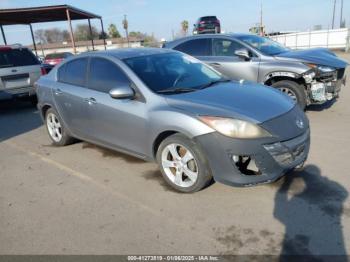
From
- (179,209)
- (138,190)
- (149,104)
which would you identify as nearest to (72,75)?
(149,104)

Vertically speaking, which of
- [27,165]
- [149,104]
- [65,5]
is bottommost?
[27,165]

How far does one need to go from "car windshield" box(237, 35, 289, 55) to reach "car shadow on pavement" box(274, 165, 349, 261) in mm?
3808

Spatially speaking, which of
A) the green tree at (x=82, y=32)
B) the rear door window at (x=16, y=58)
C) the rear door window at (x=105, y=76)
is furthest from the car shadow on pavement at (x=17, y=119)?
the green tree at (x=82, y=32)

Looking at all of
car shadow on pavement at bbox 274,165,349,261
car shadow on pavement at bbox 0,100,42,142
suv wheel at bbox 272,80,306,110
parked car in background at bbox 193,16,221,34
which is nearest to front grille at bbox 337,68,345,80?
suv wheel at bbox 272,80,306,110

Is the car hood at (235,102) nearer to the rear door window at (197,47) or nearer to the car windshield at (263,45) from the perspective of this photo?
the car windshield at (263,45)

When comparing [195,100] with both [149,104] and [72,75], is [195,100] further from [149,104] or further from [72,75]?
[72,75]

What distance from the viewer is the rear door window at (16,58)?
914 cm

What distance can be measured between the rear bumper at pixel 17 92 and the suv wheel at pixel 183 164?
259 inches

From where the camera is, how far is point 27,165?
527cm

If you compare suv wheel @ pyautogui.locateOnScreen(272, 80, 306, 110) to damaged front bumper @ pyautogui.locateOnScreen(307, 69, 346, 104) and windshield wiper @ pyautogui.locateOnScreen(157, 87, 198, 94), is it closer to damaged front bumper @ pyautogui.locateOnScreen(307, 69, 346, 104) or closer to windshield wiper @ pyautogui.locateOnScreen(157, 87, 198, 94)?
damaged front bumper @ pyautogui.locateOnScreen(307, 69, 346, 104)

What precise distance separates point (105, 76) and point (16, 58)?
19.4 ft

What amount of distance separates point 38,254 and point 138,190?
138 cm

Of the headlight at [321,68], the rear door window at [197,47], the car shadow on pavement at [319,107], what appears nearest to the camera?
the headlight at [321,68]

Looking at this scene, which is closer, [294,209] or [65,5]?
[294,209]
